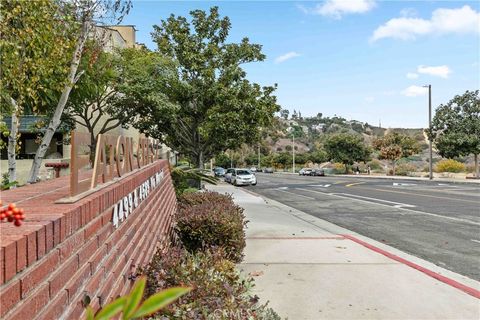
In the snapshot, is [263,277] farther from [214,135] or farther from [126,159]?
[214,135]

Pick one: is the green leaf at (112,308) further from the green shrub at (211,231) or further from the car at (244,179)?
the car at (244,179)

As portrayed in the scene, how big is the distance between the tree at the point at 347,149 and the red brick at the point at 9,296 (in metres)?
70.6

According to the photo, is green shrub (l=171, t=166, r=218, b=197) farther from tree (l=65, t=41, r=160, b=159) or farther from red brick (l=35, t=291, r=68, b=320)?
red brick (l=35, t=291, r=68, b=320)

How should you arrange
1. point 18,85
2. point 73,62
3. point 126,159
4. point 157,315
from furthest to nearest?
point 73,62 < point 18,85 < point 126,159 < point 157,315

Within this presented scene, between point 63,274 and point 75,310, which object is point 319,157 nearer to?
point 75,310

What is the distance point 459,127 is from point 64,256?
4822cm

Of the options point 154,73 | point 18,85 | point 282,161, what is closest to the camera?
Result: point 18,85

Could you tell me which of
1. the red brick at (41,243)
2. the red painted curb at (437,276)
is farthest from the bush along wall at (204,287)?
the red painted curb at (437,276)

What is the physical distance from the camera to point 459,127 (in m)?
44.8

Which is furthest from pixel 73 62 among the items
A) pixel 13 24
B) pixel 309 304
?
pixel 309 304

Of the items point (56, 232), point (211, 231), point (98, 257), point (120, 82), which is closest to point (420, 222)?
point (211, 231)

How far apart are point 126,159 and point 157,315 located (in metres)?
2.21

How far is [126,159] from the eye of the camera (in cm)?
521

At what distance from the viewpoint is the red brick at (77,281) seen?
2.38 metres
